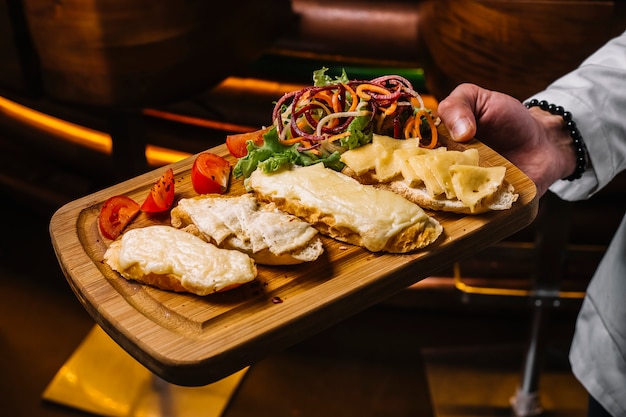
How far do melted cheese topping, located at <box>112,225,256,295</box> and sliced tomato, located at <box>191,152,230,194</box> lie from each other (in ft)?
0.85

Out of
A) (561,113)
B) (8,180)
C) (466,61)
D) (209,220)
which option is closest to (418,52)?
(466,61)

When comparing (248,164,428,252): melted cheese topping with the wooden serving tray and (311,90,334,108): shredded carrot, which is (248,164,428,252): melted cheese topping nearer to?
the wooden serving tray

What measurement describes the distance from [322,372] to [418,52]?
1701 millimetres

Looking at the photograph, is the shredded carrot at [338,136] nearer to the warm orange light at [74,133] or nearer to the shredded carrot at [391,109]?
the shredded carrot at [391,109]

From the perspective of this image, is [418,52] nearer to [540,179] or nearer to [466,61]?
[466,61]

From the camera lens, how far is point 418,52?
12.4 ft

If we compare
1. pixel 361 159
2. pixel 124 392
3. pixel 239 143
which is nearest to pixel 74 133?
pixel 124 392

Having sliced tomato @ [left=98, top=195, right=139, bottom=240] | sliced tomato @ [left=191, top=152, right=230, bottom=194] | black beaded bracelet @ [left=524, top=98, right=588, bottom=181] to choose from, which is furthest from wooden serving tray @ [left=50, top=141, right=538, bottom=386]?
black beaded bracelet @ [left=524, top=98, right=588, bottom=181]

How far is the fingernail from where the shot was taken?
87.1 inches

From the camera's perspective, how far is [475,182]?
6.63 ft

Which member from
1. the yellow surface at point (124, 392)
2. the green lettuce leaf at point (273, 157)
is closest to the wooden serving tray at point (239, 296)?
the green lettuce leaf at point (273, 157)

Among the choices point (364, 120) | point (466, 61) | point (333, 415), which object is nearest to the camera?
point (364, 120)

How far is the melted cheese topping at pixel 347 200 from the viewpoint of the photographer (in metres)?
1.89

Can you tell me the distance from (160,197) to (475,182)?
2.86 feet
